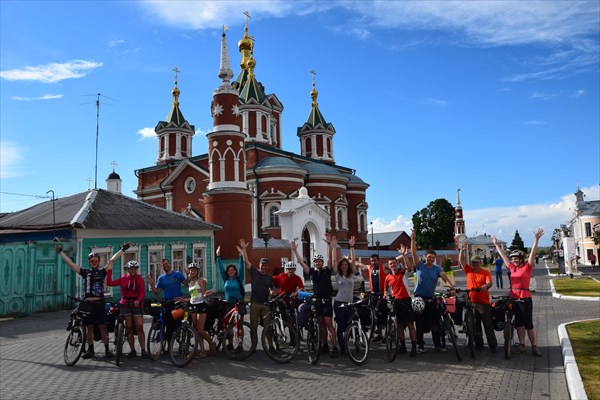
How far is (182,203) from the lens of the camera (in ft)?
144

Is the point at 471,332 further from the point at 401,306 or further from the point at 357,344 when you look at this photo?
the point at 357,344

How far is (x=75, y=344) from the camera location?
9109mm

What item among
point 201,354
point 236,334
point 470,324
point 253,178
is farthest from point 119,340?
point 253,178

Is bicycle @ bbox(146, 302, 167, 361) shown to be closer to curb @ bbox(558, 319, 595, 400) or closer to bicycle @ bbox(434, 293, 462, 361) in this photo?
bicycle @ bbox(434, 293, 462, 361)

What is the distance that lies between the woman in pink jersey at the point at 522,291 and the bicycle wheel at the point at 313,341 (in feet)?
11.2

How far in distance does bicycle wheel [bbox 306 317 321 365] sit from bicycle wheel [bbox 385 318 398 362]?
1.17m

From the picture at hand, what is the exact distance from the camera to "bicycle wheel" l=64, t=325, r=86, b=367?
9.07 m

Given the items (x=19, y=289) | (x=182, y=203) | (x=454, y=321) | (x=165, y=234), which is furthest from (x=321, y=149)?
(x=454, y=321)

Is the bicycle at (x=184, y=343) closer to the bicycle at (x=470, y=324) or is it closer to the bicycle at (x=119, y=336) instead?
the bicycle at (x=119, y=336)

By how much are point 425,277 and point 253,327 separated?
10.7 feet

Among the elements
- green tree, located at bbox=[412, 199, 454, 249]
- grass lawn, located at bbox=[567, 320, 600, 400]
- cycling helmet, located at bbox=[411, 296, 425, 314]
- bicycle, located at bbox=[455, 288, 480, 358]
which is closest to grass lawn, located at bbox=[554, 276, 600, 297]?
grass lawn, located at bbox=[567, 320, 600, 400]

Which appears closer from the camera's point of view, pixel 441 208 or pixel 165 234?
pixel 165 234

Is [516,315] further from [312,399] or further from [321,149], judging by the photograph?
[321,149]

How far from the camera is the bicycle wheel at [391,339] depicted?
854cm
